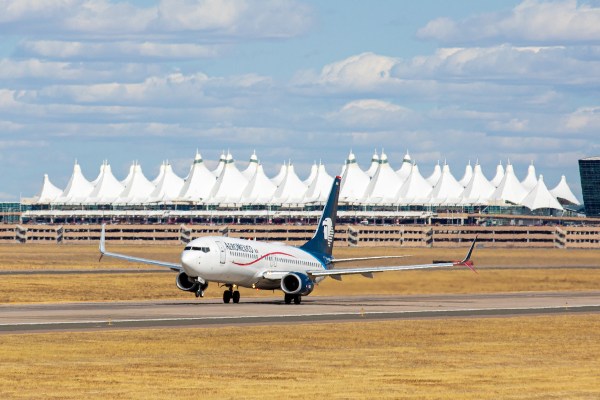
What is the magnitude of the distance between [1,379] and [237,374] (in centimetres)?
588

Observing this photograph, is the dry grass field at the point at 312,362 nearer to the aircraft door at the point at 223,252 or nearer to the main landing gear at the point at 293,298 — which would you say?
the aircraft door at the point at 223,252

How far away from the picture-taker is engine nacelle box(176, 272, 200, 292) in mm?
66375

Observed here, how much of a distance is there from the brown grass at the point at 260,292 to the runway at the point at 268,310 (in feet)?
2.88

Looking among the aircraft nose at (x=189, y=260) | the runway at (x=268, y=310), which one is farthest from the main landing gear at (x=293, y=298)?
the aircraft nose at (x=189, y=260)

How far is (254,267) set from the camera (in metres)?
67.4

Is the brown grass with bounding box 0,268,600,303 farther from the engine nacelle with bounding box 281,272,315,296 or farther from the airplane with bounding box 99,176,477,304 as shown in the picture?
the engine nacelle with bounding box 281,272,315,296

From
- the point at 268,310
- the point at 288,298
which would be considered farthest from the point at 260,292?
the point at 268,310

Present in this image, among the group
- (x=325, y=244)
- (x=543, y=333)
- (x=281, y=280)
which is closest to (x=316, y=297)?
(x=325, y=244)

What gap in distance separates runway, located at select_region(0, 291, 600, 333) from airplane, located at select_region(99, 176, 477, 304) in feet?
3.42

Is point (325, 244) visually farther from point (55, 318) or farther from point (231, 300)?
point (55, 318)

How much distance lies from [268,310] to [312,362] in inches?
961

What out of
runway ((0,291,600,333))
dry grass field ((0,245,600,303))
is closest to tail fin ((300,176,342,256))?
dry grass field ((0,245,600,303))

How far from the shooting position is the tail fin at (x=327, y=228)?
7456 centimetres

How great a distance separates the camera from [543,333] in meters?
48.4
